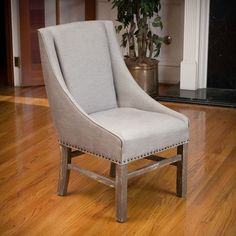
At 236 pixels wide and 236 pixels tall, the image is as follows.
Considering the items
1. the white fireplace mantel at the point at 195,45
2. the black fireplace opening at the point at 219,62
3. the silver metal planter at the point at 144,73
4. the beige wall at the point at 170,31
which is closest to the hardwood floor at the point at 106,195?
the black fireplace opening at the point at 219,62

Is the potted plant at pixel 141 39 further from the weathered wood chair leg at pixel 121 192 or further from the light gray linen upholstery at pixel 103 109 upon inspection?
the weathered wood chair leg at pixel 121 192

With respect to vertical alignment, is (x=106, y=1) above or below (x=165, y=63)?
above

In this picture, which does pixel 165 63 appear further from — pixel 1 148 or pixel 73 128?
pixel 73 128

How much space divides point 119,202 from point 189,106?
219cm

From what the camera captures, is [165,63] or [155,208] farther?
[165,63]

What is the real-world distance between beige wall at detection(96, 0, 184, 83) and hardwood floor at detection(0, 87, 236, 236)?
1.49 meters

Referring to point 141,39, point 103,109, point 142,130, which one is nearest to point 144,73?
point 141,39

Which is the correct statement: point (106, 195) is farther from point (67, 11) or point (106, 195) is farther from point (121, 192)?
point (67, 11)

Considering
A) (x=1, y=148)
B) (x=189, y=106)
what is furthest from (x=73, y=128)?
(x=189, y=106)

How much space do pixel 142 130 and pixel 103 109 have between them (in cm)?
40

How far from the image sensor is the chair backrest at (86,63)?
258 cm

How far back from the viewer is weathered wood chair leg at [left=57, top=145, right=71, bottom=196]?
264 centimetres

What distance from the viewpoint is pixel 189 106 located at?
177 inches

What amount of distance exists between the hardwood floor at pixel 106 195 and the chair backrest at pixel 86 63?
A: 0.46 metres
